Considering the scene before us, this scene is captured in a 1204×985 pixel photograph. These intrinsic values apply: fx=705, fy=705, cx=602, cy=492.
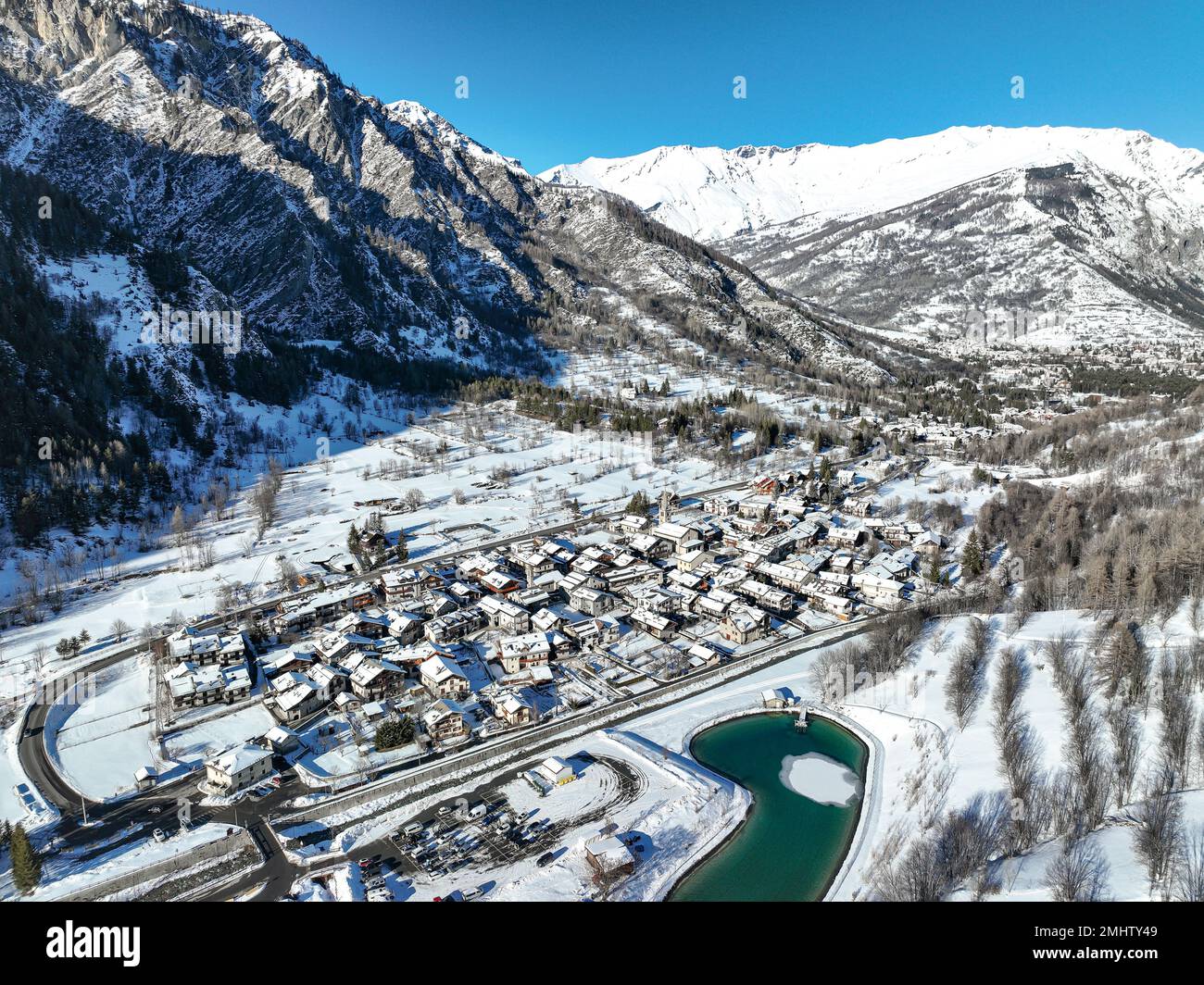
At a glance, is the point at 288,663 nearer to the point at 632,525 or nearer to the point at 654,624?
the point at 654,624

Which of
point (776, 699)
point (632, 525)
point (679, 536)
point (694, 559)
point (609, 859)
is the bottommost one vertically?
point (609, 859)

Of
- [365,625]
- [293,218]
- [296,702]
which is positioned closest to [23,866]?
[296,702]

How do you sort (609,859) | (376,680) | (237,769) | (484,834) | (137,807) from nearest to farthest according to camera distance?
(609,859) < (484,834) < (137,807) < (237,769) < (376,680)

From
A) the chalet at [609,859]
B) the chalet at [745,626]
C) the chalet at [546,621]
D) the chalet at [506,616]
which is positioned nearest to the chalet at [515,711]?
the chalet at [546,621]

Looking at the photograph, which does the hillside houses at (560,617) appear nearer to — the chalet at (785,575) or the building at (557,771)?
the chalet at (785,575)

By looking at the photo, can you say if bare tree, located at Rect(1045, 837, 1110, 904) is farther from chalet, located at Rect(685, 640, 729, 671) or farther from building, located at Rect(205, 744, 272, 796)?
building, located at Rect(205, 744, 272, 796)
